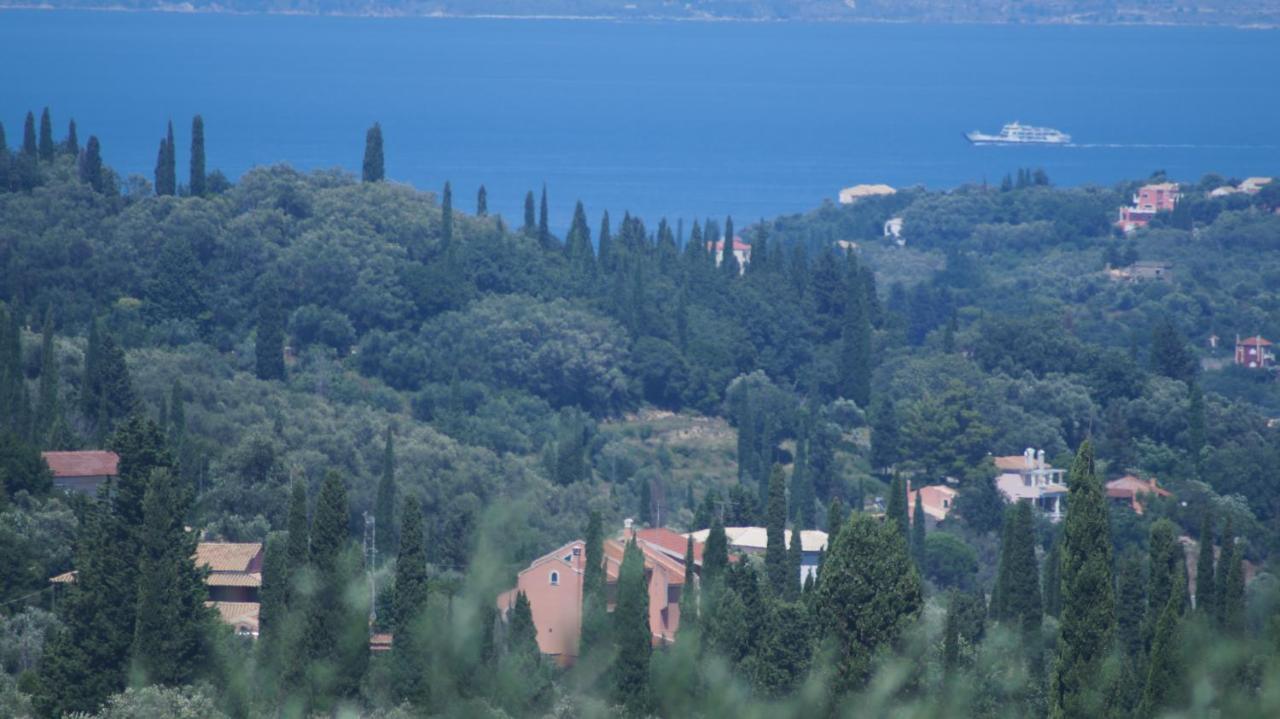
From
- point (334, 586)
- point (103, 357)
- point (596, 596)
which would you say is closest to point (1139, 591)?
point (596, 596)

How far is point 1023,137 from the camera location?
18312 centimetres

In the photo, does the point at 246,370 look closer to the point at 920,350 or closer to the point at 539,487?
the point at 539,487

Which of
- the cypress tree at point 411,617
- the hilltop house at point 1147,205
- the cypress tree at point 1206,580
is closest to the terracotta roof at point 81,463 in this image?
the cypress tree at point 411,617

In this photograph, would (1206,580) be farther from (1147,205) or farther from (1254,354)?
(1147,205)

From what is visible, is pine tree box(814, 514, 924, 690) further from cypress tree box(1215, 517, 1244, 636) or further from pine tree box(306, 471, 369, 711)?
cypress tree box(1215, 517, 1244, 636)

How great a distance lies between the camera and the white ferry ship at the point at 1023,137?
182m

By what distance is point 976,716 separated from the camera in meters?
31.1

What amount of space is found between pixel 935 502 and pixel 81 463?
2685 cm

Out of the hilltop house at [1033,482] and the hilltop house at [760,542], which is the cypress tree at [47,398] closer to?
the hilltop house at [760,542]

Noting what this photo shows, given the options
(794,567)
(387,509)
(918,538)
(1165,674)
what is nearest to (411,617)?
(1165,674)

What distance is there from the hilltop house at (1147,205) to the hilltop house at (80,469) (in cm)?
7306

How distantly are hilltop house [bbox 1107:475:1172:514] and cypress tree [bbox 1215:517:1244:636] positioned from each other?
1733 centimetres

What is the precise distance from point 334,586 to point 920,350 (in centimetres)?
4481

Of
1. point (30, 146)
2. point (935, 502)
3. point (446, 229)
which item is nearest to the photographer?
point (935, 502)
